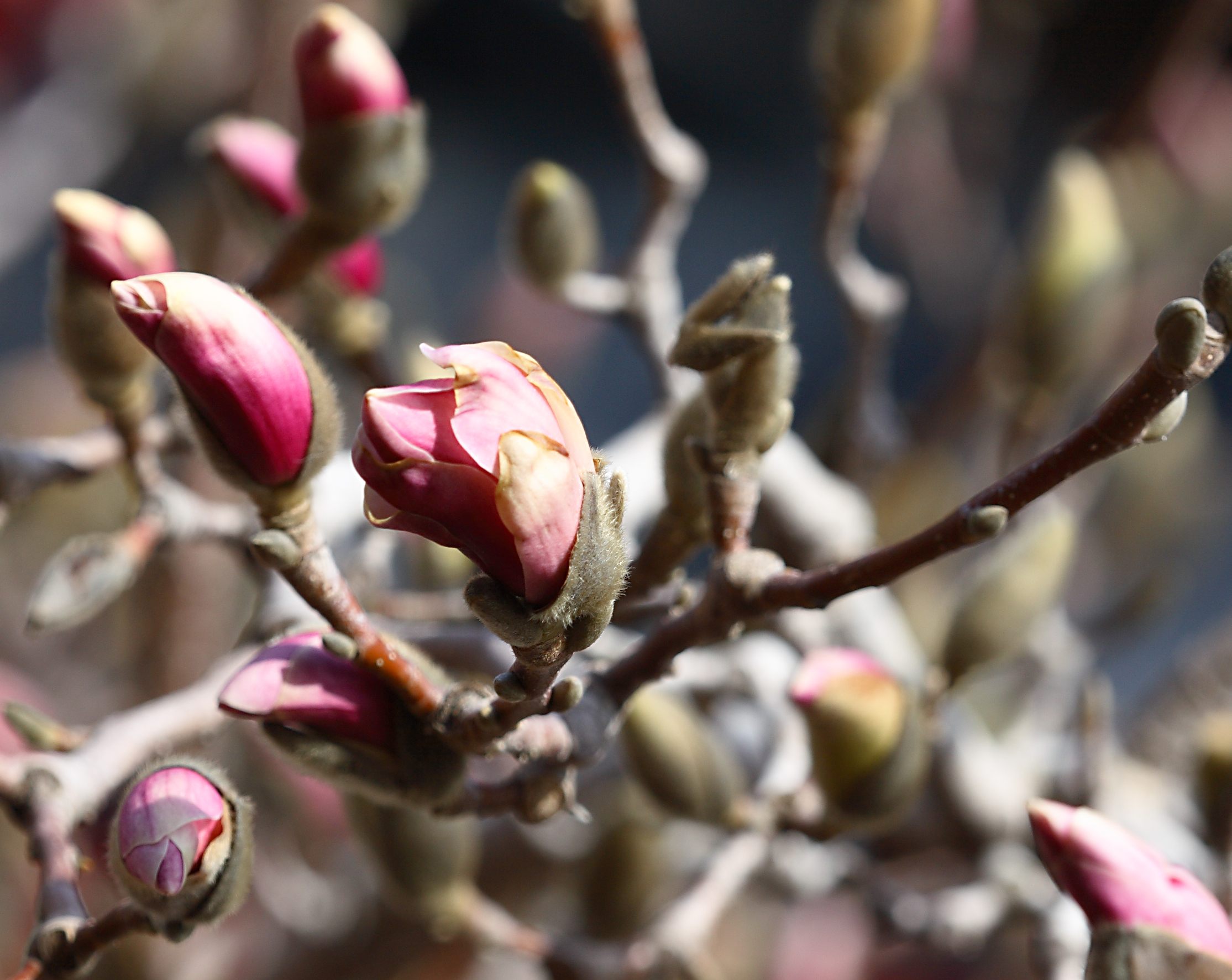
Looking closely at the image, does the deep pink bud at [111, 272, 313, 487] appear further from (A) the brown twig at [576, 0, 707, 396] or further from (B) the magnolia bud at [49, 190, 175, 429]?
(A) the brown twig at [576, 0, 707, 396]

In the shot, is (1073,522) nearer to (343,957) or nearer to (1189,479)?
(1189,479)

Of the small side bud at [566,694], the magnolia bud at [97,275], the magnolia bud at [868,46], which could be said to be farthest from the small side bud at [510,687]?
the magnolia bud at [868,46]

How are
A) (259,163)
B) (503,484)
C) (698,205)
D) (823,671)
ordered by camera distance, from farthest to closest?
(698,205)
(259,163)
(823,671)
(503,484)

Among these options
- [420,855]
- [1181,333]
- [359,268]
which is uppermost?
Result: [1181,333]

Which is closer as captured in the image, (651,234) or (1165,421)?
(1165,421)

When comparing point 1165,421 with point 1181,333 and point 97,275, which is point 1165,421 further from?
point 97,275

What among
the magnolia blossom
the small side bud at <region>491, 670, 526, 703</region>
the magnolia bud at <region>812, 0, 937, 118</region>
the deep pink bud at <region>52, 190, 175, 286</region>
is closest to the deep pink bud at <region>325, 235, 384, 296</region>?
the magnolia blossom

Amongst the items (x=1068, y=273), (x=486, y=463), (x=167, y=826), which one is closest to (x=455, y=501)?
(x=486, y=463)

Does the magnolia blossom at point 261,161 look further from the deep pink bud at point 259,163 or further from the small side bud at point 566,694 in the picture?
the small side bud at point 566,694

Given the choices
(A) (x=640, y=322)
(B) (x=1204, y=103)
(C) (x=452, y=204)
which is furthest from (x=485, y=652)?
(C) (x=452, y=204)
